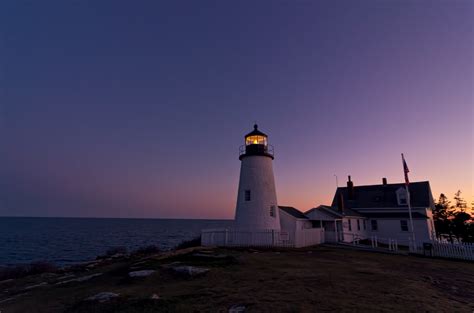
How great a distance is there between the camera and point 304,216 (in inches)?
984

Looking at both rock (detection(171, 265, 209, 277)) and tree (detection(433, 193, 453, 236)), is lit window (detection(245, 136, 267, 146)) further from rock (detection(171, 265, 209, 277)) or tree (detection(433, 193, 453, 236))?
tree (detection(433, 193, 453, 236))

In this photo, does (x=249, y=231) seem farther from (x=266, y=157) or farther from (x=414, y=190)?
(x=414, y=190)

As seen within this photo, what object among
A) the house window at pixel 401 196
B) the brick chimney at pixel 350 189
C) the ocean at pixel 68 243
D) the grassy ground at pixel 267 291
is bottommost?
the ocean at pixel 68 243

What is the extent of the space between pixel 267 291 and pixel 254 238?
1213 centimetres

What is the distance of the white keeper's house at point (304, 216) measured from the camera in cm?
1942

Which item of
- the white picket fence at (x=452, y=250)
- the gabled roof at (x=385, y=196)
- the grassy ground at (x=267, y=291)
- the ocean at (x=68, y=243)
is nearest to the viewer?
the grassy ground at (x=267, y=291)

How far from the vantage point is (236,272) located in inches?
374

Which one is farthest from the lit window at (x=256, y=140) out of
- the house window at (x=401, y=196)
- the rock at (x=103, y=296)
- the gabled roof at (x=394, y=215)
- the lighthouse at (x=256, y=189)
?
the house window at (x=401, y=196)

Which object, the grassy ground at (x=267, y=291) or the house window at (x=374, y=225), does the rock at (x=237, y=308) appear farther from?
the house window at (x=374, y=225)

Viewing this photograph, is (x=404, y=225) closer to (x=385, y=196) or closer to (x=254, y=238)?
(x=385, y=196)

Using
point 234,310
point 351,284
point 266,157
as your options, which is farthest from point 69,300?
point 266,157

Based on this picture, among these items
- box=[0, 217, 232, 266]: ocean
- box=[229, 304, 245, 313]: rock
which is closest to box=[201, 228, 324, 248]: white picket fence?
box=[229, 304, 245, 313]: rock

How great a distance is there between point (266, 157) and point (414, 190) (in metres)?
19.9

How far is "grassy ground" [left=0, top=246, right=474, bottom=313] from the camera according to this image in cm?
594
